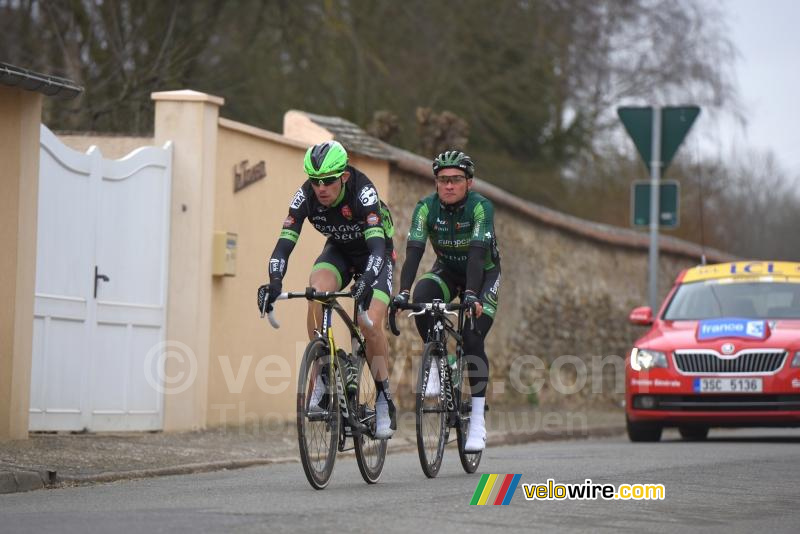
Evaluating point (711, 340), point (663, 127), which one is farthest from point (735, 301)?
point (663, 127)

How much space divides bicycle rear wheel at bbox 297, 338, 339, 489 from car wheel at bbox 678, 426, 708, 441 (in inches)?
332

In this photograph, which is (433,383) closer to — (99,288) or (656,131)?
(99,288)

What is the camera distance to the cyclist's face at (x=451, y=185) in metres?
10.4

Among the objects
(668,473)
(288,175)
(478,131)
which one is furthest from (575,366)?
(668,473)

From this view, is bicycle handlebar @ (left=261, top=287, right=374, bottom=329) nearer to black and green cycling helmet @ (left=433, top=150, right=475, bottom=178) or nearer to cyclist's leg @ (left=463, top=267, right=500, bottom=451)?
cyclist's leg @ (left=463, top=267, right=500, bottom=451)

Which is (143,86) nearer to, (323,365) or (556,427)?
(556,427)

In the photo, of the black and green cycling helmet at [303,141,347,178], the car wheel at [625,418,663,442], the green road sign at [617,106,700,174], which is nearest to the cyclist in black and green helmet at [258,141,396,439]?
the black and green cycling helmet at [303,141,347,178]

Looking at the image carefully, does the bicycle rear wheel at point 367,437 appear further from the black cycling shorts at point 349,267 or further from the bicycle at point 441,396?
the black cycling shorts at point 349,267

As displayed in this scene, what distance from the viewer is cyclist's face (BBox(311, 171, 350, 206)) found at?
9320 millimetres

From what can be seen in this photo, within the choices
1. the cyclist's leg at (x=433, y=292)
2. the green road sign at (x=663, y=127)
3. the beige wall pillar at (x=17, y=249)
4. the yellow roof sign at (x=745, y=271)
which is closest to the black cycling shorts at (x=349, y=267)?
the cyclist's leg at (x=433, y=292)

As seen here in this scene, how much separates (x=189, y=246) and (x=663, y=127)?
695cm

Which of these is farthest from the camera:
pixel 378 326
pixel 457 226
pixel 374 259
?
pixel 457 226

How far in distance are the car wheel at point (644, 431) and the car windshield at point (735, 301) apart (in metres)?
1.21

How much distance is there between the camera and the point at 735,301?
51.7 feet
